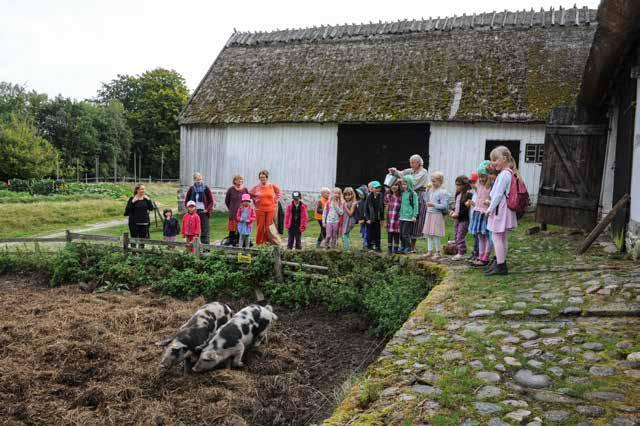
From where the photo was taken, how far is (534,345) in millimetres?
4047

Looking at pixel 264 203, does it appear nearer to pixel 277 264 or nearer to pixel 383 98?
pixel 277 264

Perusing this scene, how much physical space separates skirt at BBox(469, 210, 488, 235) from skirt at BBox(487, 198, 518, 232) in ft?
2.89

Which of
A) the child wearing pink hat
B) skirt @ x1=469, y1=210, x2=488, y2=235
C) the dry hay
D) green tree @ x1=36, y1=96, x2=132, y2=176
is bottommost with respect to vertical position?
the dry hay

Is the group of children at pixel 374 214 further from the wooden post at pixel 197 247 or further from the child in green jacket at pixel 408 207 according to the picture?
the wooden post at pixel 197 247

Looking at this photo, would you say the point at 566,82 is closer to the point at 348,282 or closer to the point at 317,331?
the point at 348,282

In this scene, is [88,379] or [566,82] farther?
[566,82]

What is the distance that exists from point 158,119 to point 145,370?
48.5 metres

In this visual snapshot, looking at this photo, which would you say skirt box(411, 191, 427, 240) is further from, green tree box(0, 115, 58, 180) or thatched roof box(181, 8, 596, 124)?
green tree box(0, 115, 58, 180)

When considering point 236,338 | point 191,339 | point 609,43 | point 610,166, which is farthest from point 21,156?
point 609,43

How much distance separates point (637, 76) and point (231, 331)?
6240 millimetres

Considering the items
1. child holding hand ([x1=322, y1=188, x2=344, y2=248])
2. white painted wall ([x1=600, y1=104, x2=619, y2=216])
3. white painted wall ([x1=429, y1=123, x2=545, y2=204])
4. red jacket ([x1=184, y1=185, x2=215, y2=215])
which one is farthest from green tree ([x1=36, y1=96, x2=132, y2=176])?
white painted wall ([x1=600, y1=104, x2=619, y2=216])

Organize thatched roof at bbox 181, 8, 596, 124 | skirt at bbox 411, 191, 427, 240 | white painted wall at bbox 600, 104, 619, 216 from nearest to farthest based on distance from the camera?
1. skirt at bbox 411, 191, 427, 240
2. white painted wall at bbox 600, 104, 619, 216
3. thatched roof at bbox 181, 8, 596, 124

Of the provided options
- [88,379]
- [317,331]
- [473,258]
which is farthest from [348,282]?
[88,379]

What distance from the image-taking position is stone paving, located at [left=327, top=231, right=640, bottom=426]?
307 centimetres
